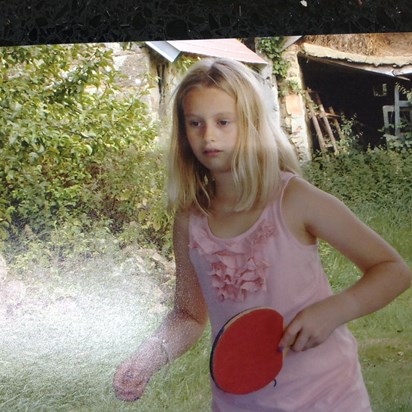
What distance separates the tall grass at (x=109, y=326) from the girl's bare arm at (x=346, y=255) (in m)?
0.06

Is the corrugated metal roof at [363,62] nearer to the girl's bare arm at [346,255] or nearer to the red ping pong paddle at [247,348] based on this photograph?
the girl's bare arm at [346,255]

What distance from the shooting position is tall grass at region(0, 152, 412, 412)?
163cm

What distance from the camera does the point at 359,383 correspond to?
1.62 metres

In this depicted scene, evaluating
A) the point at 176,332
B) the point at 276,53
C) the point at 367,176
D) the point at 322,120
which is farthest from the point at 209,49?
the point at 176,332

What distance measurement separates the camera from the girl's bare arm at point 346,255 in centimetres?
154

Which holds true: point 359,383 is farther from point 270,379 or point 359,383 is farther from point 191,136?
point 191,136

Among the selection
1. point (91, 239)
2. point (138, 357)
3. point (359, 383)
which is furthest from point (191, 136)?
point (359, 383)

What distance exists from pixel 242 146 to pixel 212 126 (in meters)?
0.05

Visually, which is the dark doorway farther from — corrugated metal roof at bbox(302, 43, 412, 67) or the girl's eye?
the girl's eye

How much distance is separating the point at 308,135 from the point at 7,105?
18.8 inches

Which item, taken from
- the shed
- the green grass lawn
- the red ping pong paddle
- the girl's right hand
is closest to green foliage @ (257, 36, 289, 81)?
the shed

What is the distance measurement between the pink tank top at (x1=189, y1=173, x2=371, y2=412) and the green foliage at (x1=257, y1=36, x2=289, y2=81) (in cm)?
17

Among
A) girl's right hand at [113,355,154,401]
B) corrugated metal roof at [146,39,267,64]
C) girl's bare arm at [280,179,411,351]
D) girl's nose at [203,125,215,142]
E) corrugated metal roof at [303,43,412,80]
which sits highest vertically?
corrugated metal roof at [146,39,267,64]

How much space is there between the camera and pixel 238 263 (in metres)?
1.57
